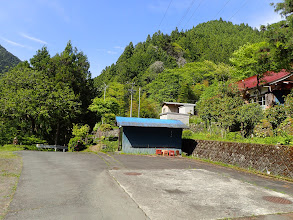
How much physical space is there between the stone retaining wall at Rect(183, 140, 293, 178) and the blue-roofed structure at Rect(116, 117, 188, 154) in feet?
13.1

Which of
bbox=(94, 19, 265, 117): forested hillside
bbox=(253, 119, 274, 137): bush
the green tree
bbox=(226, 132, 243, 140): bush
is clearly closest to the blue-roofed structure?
bbox=(226, 132, 243, 140): bush

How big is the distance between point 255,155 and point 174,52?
7547cm

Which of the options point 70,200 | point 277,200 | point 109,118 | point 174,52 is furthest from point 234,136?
point 174,52

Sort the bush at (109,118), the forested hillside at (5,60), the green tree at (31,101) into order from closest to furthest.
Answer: the green tree at (31,101)
the bush at (109,118)
the forested hillside at (5,60)

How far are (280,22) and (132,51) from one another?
8328 cm

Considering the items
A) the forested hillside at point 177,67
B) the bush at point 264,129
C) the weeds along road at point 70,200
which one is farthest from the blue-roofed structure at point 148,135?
the forested hillside at point 177,67

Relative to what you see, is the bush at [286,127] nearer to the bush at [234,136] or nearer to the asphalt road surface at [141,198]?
the bush at [234,136]

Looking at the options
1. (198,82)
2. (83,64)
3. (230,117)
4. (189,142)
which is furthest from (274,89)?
(198,82)

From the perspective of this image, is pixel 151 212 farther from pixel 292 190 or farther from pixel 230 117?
pixel 230 117

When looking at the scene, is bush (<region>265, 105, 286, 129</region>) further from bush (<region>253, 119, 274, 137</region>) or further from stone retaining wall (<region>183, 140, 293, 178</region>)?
stone retaining wall (<region>183, 140, 293, 178</region>)

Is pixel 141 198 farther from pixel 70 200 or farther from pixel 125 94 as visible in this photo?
pixel 125 94

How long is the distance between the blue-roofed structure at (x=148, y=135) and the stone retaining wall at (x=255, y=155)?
4004 mm

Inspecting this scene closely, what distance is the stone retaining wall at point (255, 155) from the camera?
30.1 feet

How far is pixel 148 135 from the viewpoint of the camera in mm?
19312
